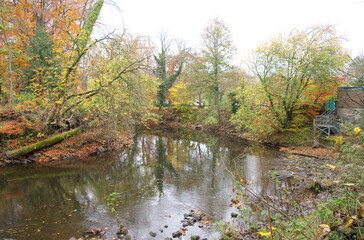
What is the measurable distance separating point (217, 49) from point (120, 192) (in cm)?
2104

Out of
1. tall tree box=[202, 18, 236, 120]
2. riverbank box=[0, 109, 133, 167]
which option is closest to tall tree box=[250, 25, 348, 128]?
tall tree box=[202, 18, 236, 120]

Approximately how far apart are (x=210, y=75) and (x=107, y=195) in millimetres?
20071

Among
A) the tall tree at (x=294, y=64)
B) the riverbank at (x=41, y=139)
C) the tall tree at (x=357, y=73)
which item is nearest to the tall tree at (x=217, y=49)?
the tall tree at (x=294, y=64)

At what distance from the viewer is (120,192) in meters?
7.60

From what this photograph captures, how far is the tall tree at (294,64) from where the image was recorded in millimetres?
13797

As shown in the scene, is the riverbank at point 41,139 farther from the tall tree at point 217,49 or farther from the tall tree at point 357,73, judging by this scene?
the tall tree at point 217,49

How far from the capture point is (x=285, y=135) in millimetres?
16375

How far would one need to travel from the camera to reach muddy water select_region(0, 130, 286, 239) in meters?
5.24

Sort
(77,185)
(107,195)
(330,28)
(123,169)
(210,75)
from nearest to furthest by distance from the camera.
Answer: (107,195) < (77,185) < (123,169) < (330,28) < (210,75)

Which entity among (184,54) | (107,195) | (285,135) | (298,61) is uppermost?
(184,54)

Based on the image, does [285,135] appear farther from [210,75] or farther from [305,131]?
[210,75]

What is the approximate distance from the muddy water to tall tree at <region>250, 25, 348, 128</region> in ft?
15.7

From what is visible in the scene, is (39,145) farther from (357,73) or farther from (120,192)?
(357,73)

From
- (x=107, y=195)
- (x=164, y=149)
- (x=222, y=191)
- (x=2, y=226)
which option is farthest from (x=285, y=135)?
(x=2, y=226)
